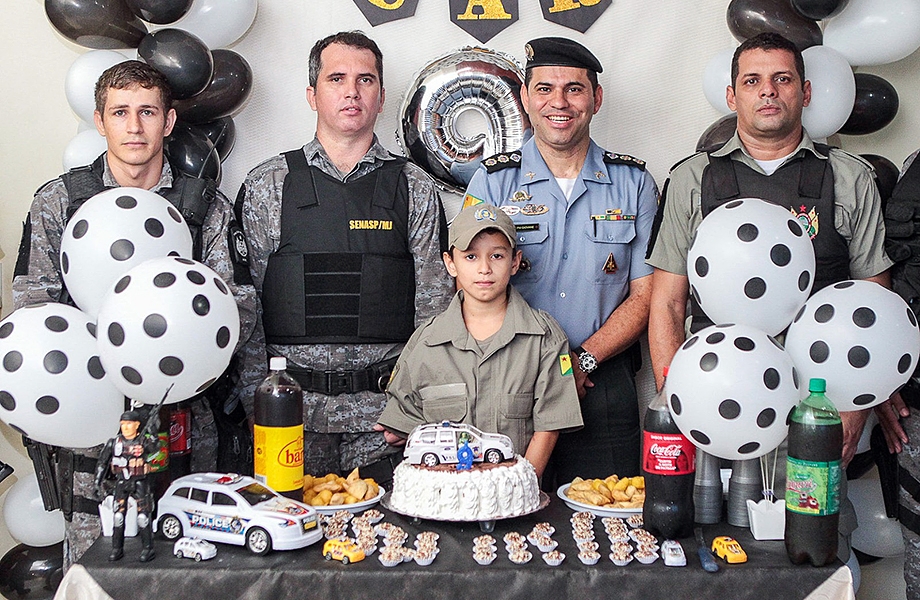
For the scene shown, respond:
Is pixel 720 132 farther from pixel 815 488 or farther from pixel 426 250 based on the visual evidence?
pixel 815 488

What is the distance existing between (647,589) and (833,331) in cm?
70

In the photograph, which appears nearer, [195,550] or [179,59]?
[195,550]

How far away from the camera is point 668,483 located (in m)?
1.79

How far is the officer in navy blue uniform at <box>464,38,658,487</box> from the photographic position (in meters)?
2.86

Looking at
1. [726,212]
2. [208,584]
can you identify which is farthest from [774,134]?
[208,584]

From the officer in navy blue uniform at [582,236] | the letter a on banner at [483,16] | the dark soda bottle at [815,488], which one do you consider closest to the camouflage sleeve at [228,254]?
the officer in navy blue uniform at [582,236]

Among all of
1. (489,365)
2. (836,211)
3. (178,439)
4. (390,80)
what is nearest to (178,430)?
(178,439)

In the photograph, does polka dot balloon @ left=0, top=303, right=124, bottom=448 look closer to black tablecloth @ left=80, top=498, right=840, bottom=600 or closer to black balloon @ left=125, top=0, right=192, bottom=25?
black tablecloth @ left=80, top=498, right=840, bottom=600

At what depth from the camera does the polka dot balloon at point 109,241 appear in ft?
6.95

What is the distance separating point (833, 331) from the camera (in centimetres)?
190

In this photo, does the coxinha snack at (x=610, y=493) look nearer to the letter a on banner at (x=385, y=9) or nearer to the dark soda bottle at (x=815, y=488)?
the dark soda bottle at (x=815, y=488)

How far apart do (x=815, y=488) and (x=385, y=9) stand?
2413 millimetres

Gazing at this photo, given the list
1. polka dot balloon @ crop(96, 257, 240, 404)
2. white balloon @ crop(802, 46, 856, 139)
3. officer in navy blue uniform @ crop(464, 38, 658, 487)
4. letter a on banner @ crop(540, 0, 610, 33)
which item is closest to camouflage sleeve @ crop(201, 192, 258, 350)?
polka dot balloon @ crop(96, 257, 240, 404)

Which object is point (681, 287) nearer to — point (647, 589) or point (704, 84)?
point (704, 84)
